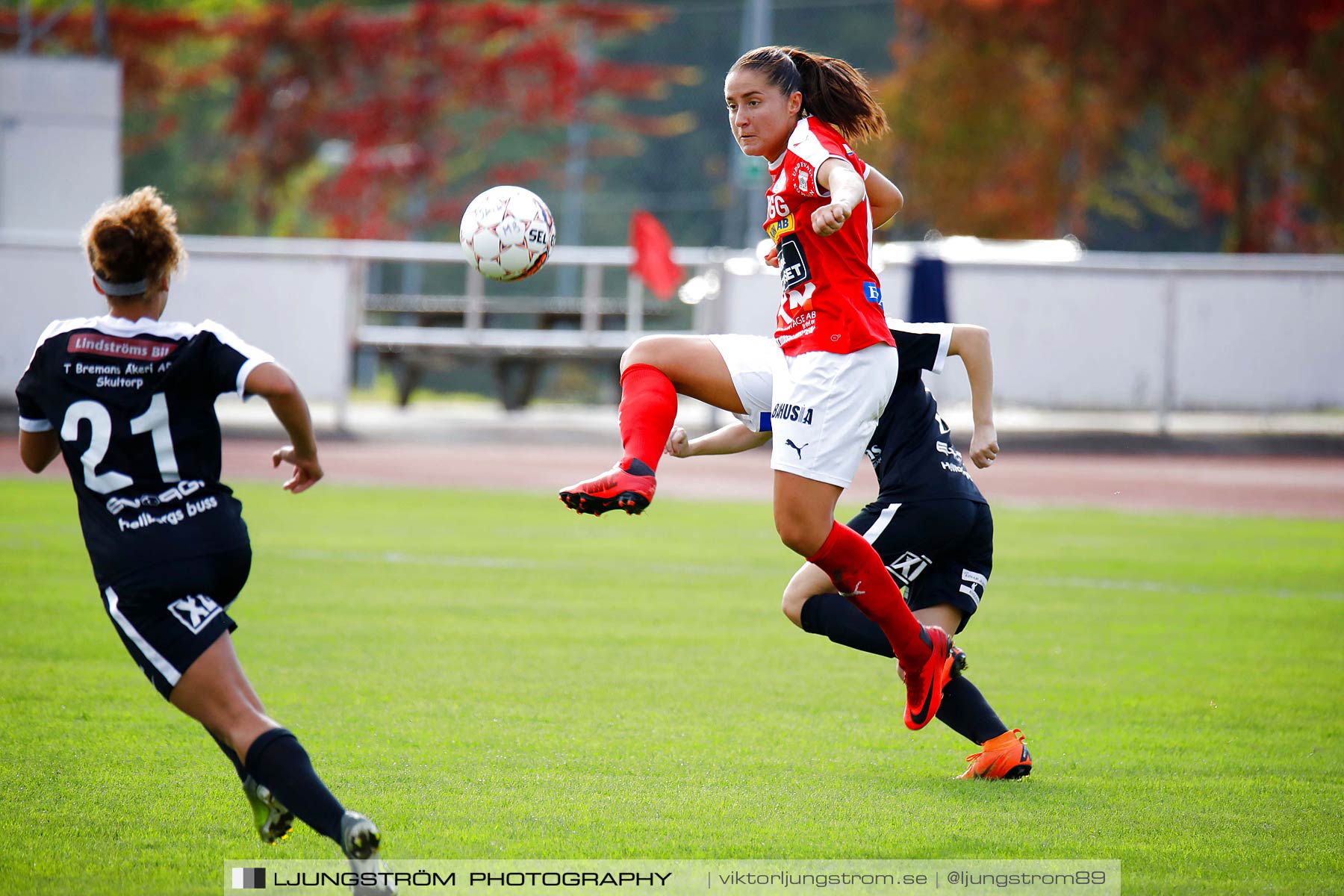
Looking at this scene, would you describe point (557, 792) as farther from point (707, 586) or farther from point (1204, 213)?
point (1204, 213)

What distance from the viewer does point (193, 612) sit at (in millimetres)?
3629

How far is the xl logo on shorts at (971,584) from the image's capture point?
16.6 ft

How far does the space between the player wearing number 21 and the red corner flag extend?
16642mm

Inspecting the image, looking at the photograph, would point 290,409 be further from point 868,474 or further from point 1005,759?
point 868,474

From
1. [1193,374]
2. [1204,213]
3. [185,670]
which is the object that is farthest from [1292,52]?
[185,670]

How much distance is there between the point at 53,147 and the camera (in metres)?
21.1

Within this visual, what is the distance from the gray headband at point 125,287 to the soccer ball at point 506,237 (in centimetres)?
148

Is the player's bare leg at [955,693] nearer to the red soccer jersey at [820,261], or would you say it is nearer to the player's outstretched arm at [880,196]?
the red soccer jersey at [820,261]

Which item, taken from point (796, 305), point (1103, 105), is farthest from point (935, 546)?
point (1103, 105)

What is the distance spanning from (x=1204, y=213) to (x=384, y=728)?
32.8 metres

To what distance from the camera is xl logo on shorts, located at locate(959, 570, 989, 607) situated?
16.6 ft

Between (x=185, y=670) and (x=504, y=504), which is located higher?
(x=185, y=670)

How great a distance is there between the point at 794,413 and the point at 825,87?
1.03 metres

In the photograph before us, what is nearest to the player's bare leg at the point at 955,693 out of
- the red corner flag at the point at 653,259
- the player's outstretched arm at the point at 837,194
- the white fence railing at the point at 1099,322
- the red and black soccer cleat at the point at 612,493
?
the red and black soccer cleat at the point at 612,493
